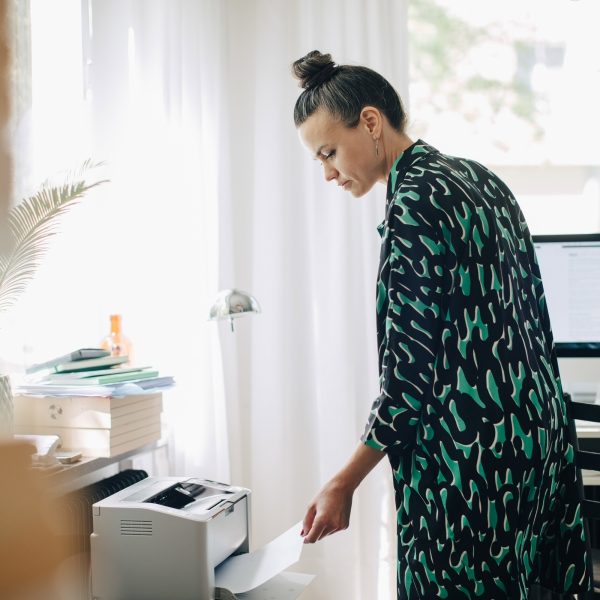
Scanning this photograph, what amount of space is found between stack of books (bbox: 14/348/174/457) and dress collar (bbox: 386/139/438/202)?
2.75ft

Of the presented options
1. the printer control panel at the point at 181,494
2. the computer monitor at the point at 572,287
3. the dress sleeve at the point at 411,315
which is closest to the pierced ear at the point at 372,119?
the dress sleeve at the point at 411,315

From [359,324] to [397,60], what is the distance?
0.87 meters

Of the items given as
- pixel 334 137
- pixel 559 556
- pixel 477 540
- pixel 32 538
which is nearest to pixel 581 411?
pixel 559 556

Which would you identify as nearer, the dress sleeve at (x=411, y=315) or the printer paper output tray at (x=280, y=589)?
the dress sleeve at (x=411, y=315)

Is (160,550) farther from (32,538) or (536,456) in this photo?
(32,538)

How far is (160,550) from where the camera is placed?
133 cm

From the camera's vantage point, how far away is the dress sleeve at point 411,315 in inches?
42.5

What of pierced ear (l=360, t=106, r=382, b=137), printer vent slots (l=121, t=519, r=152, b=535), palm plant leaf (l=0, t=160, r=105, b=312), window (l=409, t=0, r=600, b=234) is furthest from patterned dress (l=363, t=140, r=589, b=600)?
window (l=409, t=0, r=600, b=234)

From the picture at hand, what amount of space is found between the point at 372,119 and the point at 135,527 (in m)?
0.84

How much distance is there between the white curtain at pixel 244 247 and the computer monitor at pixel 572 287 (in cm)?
56

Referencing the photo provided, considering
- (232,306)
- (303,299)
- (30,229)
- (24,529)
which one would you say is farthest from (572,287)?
(24,529)

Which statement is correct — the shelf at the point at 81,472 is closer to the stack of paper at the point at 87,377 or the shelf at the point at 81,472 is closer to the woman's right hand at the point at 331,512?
the stack of paper at the point at 87,377

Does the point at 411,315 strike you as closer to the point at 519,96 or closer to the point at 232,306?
the point at 232,306

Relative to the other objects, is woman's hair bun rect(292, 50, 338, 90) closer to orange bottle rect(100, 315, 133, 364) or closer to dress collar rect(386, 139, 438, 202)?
dress collar rect(386, 139, 438, 202)
